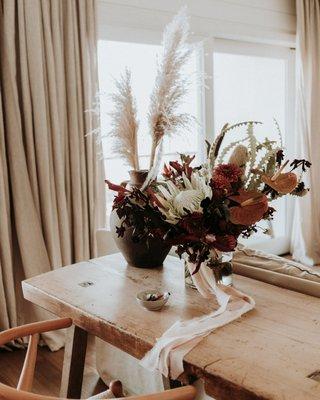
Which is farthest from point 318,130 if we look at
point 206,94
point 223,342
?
point 223,342

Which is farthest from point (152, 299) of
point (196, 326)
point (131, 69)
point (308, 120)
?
point (308, 120)

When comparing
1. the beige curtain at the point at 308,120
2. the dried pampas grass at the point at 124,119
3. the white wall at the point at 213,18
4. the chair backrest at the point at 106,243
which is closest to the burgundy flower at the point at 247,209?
the dried pampas grass at the point at 124,119

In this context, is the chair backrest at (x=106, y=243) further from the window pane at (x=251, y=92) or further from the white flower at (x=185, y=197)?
the window pane at (x=251, y=92)

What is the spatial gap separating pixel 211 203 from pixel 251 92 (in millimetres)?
3216

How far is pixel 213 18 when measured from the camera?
3.66 meters

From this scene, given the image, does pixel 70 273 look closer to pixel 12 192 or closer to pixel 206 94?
pixel 12 192

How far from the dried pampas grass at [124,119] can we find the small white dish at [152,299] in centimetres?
59

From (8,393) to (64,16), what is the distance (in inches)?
91.0

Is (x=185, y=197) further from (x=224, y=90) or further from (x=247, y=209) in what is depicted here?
(x=224, y=90)

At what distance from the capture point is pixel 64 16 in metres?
2.76

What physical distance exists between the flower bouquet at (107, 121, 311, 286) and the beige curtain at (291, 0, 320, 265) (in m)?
2.88

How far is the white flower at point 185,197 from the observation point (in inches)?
50.9

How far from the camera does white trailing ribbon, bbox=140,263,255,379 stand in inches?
44.6

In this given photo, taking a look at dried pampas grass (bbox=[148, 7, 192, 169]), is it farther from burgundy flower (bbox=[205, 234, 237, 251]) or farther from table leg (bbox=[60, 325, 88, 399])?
table leg (bbox=[60, 325, 88, 399])
